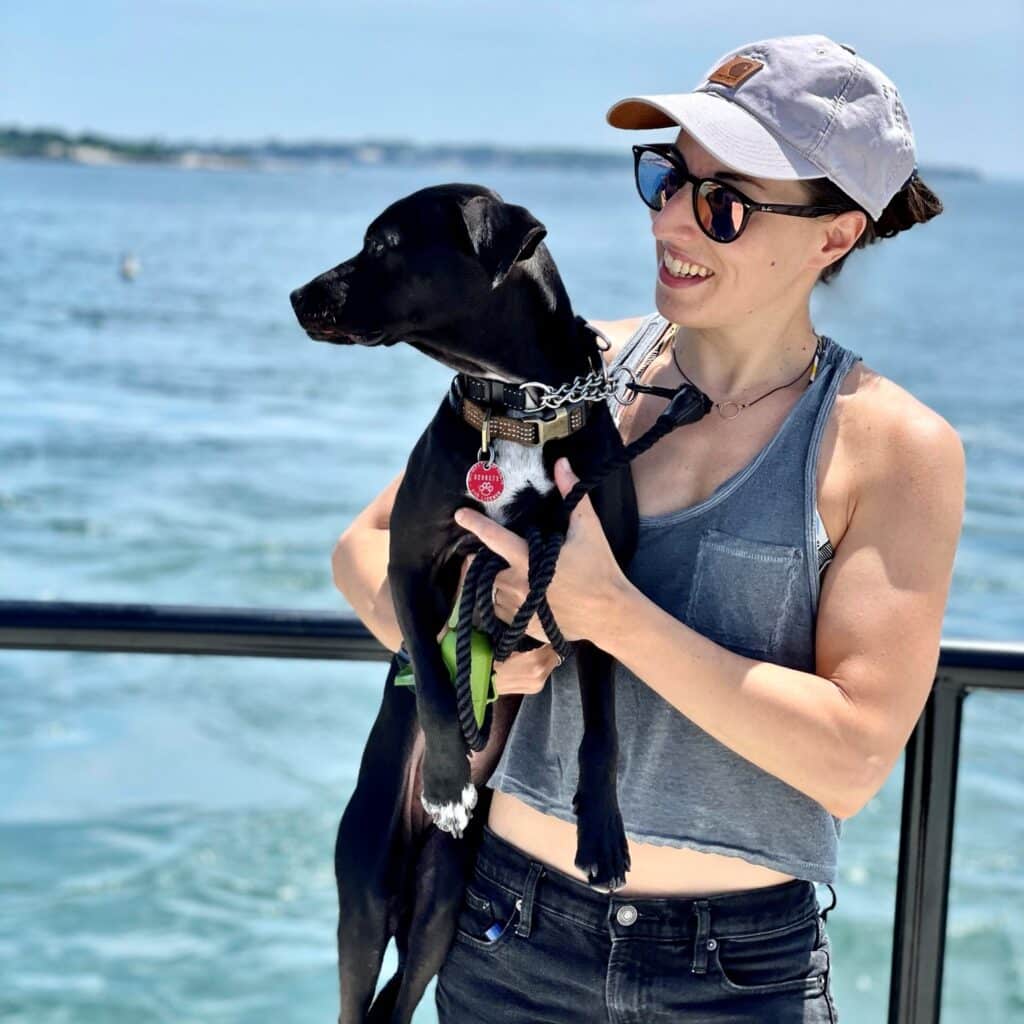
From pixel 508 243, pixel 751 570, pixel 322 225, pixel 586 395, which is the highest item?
pixel 508 243

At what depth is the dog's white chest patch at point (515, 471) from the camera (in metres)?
1.57

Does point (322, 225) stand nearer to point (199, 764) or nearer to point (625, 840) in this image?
point (199, 764)

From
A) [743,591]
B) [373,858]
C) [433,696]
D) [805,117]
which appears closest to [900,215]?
[805,117]

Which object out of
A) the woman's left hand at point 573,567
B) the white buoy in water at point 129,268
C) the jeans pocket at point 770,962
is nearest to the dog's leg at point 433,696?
the woman's left hand at point 573,567

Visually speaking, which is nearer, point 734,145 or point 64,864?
point 734,145

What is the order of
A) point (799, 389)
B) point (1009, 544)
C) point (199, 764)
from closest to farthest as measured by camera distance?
point (799, 389), point (199, 764), point (1009, 544)

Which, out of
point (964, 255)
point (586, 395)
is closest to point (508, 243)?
point (586, 395)

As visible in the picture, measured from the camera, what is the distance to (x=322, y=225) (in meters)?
32.0

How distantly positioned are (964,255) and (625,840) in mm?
34492

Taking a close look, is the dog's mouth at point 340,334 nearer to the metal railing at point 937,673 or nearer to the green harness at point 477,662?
the green harness at point 477,662

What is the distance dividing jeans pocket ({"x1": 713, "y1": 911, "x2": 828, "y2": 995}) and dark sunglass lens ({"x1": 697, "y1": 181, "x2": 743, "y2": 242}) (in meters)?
0.73

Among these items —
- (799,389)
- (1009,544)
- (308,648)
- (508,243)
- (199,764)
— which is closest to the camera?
(508,243)

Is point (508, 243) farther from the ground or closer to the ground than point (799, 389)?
farther from the ground

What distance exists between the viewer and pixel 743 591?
1526 millimetres
